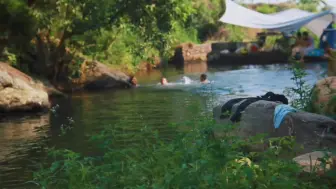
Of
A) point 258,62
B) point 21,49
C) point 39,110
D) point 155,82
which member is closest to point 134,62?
point 155,82

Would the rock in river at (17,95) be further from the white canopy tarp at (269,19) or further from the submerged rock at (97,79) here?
the white canopy tarp at (269,19)

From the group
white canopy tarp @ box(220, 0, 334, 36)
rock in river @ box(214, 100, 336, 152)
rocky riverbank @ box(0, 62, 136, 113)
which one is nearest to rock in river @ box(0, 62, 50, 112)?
rocky riverbank @ box(0, 62, 136, 113)

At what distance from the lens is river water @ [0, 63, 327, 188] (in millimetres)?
10766

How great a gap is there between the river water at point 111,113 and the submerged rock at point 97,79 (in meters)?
0.88

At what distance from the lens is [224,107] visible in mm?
9664

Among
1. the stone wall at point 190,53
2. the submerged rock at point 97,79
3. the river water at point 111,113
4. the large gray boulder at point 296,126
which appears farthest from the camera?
the stone wall at point 190,53

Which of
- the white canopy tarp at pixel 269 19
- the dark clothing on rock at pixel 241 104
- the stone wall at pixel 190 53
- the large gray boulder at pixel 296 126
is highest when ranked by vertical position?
the white canopy tarp at pixel 269 19

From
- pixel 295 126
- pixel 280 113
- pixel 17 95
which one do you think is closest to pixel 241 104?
pixel 280 113

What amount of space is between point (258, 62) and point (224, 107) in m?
27.0

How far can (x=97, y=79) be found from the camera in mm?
24547

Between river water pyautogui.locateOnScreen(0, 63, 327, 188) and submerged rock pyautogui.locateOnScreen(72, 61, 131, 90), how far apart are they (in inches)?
34.5

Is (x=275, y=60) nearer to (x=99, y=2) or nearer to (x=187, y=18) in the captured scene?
(x=187, y=18)

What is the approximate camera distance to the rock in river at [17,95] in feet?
57.5

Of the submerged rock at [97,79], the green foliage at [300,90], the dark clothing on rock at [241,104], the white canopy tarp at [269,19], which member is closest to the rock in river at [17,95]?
the submerged rock at [97,79]
